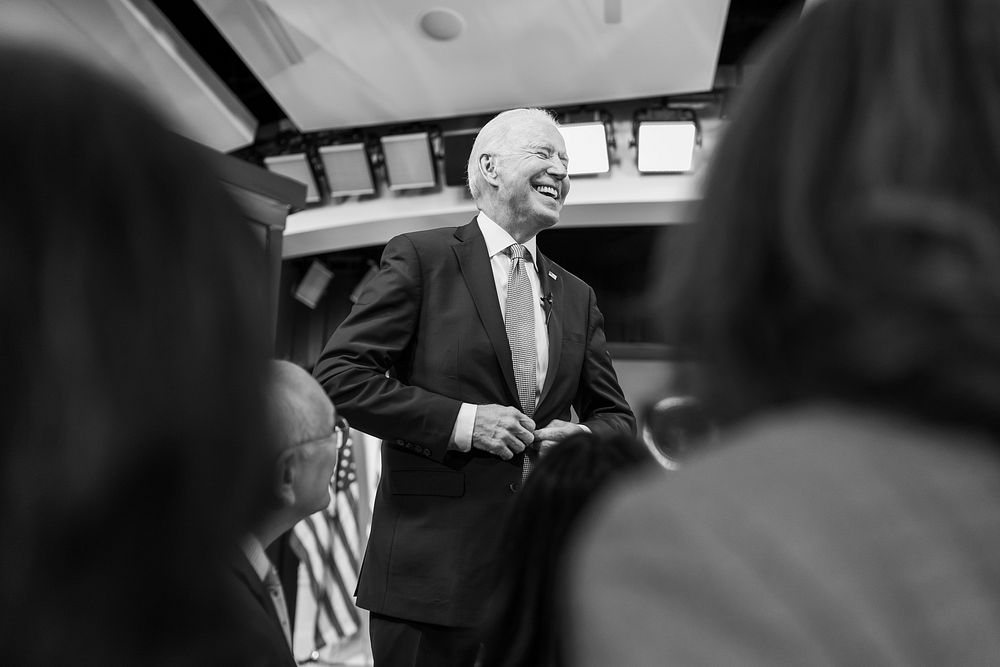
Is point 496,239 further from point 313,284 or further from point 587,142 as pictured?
point 313,284

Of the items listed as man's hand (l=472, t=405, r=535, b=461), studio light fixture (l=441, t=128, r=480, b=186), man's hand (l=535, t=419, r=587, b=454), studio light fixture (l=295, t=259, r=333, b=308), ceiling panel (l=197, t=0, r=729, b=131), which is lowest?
studio light fixture (l=295, t=259, r=333, b=308)

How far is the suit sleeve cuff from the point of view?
190 centimetres

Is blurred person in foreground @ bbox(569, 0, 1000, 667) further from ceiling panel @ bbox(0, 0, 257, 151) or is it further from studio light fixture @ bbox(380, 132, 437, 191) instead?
studio light fixture @ bbox(380, 132, 437, 191)

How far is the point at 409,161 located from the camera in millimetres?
5020

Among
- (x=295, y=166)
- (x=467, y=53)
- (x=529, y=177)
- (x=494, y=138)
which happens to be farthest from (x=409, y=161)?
(x=529, y=177)

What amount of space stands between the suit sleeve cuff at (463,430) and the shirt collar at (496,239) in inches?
18.5

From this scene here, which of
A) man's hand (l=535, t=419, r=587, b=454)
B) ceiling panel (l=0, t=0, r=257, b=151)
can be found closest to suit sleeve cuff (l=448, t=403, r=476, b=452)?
man's hand (l=535, t=419, r=587, b=454)

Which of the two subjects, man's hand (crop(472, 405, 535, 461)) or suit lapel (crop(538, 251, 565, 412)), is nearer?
man's hand (crop(472, 405, 535, 461))

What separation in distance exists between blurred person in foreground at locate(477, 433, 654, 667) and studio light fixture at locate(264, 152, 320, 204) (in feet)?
14.0

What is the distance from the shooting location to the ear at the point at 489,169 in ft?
7.79

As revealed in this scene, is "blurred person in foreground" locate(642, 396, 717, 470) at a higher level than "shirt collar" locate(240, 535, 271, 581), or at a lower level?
higher

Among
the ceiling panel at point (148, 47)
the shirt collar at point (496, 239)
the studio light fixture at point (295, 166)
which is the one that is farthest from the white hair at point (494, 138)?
the studio light fixture at point (295, 166)

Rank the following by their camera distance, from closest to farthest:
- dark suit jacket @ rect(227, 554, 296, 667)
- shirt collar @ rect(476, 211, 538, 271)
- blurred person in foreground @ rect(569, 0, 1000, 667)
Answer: blurred person in foreground @ rect(569, 0, 1000, 667), dark suit jacket @ rect(227, 554, 296, 667), shirt collar @ rect(476, 211, 538, 271)

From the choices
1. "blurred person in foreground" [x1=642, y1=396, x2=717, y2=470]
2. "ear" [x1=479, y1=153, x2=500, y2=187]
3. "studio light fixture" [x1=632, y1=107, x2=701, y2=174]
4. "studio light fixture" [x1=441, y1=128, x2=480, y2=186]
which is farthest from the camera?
"studio light fixture" [x1=441, y1=128, x2=480, y2=186]
